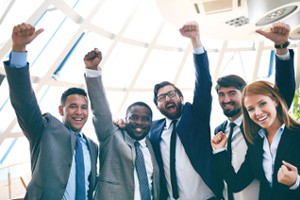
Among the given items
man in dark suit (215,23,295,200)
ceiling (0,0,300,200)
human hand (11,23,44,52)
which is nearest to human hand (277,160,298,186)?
man in dark suit (215,23,295,200)

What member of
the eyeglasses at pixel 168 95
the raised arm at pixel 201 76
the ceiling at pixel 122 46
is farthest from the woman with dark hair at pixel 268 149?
the ceiling at pixel 122 46

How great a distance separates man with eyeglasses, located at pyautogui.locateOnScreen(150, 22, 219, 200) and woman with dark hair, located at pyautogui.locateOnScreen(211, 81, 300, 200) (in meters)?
0.31

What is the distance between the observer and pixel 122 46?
12.8 meters

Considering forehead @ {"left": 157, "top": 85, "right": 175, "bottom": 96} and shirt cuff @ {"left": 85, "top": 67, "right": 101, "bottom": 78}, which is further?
forehead @ {"left": 157, "top": 85, "right": 175, "bottom": 96}

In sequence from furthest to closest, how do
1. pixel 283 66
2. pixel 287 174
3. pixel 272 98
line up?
pixel 283 66 < pixel 272 98 < pixel 287 174

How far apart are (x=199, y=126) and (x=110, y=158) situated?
1133 mm

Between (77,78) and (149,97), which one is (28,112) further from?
(149,97)

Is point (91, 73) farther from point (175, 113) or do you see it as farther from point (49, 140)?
point (175, 113)

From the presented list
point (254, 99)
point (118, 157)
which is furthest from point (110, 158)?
point (254, 99)

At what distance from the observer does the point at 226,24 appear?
638 cm

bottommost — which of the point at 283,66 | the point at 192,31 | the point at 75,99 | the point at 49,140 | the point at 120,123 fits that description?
the point at 49,140

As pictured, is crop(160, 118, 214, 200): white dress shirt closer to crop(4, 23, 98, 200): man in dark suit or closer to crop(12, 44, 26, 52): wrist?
crop(4, 23, 98, 200): man in dark suit

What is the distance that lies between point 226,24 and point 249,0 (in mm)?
1005

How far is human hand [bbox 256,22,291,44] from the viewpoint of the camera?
2.59 metres
